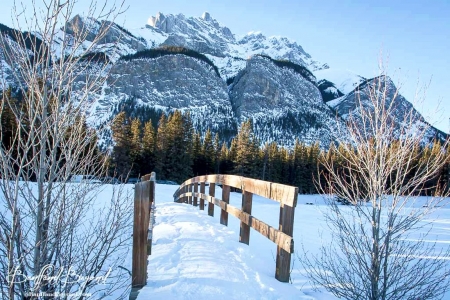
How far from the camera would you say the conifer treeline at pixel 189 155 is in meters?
34.3

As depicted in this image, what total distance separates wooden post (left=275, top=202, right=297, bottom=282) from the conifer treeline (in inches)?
1188

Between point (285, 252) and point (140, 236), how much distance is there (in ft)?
4.48

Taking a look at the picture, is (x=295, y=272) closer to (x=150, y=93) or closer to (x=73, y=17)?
(x=73, y=17)

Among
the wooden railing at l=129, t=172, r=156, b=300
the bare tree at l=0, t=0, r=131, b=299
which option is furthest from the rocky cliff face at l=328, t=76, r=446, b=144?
the bare tree at l=0, t=0, r=131, b=299

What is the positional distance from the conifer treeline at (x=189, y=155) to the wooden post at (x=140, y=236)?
30157mm

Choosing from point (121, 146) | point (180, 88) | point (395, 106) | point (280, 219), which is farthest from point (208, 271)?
point (180, 88)

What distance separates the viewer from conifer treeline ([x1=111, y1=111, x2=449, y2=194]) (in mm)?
34281

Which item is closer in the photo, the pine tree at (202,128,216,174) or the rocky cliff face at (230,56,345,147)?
the pine tree at (202,128,216,174)

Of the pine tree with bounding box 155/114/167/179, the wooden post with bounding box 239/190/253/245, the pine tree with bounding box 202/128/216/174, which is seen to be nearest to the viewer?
the wooden post with bounding box 239/190/253/245

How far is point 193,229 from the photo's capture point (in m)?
4.52

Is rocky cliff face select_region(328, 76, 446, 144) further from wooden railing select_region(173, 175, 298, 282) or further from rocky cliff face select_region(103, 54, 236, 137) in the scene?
rocky cliff face select_region(103, 54, 236, 137)

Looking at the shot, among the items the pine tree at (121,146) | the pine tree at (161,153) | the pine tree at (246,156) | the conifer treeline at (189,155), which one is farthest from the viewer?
the pine tree at (246,156)

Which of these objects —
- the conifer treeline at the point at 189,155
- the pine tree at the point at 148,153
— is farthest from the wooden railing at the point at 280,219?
the pine tree at the point at 148,153

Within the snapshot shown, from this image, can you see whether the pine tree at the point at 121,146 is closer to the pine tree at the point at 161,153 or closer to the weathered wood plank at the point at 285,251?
the pine tree at the point at 161,153
